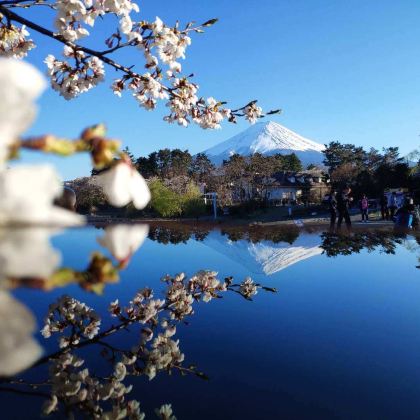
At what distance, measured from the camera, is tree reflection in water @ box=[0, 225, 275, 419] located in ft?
1.05

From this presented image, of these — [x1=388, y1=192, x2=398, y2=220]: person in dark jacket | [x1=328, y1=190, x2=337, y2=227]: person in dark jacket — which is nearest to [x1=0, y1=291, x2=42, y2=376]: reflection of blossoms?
[x1=328, y1=190, x2=337, y2=227]: person in dark jacket

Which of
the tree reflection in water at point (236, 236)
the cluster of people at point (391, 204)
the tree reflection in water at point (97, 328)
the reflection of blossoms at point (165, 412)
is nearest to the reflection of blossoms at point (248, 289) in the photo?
the tree reflection in water at point (97, 328)

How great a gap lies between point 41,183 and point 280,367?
5.45 ft

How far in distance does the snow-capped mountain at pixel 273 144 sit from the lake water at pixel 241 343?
5192 inches

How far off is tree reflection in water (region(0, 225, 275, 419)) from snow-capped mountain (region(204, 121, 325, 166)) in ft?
433

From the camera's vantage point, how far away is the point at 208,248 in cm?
636

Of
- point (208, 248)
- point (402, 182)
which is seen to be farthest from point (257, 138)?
point (208, 248)

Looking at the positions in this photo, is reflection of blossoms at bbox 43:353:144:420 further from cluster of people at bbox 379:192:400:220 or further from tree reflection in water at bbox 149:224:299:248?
cluster of people at bbox 379:192:400:220

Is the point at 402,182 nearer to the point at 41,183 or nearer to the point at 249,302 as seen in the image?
the point at 249,302

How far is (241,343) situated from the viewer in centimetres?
206

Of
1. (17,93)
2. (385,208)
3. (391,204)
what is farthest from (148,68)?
(385,208)

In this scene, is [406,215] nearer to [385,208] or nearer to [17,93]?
[385,208]

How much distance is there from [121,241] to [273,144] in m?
145

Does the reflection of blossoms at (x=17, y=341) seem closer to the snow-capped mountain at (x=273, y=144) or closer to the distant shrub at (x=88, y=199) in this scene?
the distant shrub at (x=88, y=199)
